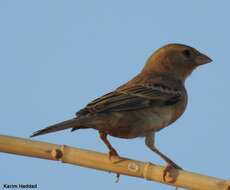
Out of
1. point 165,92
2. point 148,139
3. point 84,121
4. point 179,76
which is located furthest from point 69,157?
point 179,76

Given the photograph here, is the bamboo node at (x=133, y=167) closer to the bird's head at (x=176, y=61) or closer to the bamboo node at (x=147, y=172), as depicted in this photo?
the bamboo node at (x=147, y=172)

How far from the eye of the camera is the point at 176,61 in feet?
31.5

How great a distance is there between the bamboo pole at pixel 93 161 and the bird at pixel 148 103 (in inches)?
7.7

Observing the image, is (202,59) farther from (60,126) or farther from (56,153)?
(56,153)

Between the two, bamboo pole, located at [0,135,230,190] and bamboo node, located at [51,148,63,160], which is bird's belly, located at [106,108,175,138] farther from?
bamboo node, located at [51,148,63,160]

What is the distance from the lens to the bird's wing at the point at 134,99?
740 centimetres

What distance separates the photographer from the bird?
23.7 feet

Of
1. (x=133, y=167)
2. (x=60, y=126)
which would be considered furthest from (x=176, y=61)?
(x=133, y=167)

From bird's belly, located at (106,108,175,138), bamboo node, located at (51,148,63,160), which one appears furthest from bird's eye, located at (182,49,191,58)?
bamboo node, located at (51,148,63,160)

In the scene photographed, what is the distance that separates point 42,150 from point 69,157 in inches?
10.9

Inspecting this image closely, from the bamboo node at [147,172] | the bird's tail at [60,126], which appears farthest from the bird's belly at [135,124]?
the bamboo node at [147,172]

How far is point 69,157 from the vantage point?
5617 mm

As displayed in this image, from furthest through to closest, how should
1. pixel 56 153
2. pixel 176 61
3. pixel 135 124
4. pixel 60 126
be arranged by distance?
1. pixel 176 61
2. pixel 135 124
3. pixel 60 126
4. pixel 56 153

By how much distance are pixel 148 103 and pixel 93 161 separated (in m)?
2.62
